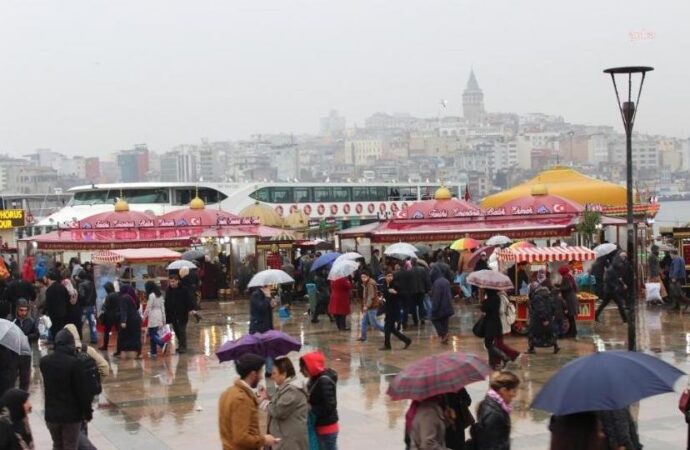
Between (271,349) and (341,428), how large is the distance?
1.98 meters

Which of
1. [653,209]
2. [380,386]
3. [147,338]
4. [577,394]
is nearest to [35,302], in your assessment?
[147,338]

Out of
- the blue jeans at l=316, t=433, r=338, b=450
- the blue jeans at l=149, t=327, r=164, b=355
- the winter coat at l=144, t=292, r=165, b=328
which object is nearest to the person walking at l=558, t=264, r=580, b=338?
the winter coat at l=144, t=292, r=165, b=328

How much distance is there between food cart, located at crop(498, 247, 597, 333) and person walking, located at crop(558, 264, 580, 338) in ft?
2.50

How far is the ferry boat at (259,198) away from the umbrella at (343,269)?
106 feet

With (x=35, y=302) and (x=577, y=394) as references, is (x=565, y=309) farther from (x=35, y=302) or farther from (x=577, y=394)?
(x=577, y=394)

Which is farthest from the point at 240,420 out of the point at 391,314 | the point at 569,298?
the point at 569,298

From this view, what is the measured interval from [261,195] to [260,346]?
48.0 m

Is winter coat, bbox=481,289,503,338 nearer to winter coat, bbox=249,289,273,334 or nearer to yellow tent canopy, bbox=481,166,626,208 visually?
winter coat, bbox=249,289,273,334

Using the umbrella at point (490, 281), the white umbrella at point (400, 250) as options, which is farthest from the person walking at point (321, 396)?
the white umbrella at point (400, 250)

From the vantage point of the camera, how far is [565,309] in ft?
53.5

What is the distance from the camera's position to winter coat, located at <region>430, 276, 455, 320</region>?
16.4m

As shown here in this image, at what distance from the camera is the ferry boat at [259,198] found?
52.4m

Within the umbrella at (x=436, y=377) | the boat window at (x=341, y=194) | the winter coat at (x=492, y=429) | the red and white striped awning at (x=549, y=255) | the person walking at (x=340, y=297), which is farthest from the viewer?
the boat window at (x=341, y=194)

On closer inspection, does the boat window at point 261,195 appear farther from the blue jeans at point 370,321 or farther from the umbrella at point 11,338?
the umbrella at point 11,338
